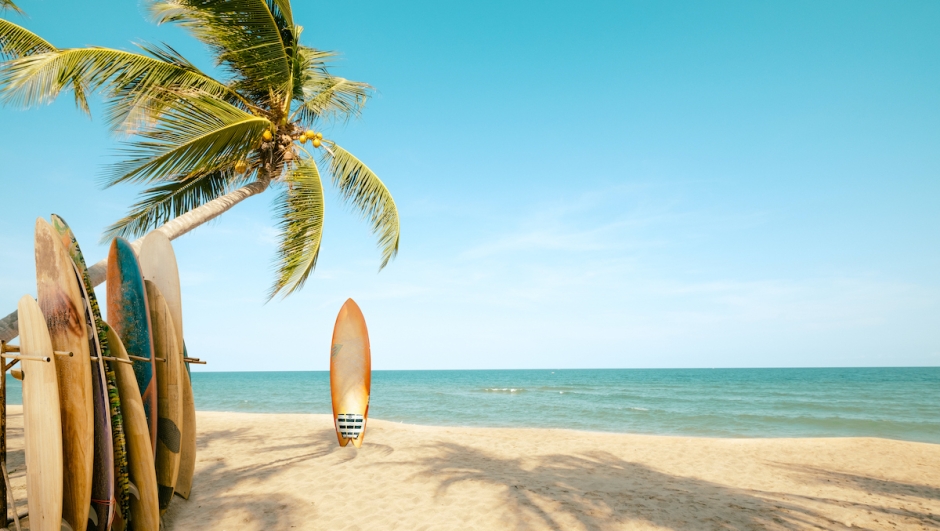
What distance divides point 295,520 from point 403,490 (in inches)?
48.4

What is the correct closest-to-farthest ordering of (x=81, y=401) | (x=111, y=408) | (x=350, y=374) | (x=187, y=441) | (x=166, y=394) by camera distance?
1. (x=81, y=401)
2. (x=111, y=408)
3. (x=166, y=394)
4. (x=187, y=441)
5. (x=350, y=374)

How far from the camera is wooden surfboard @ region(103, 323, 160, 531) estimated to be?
310cm

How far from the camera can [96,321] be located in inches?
115

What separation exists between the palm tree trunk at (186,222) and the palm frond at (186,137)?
41 cm

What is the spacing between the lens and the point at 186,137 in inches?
173

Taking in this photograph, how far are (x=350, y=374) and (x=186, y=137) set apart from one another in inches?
170

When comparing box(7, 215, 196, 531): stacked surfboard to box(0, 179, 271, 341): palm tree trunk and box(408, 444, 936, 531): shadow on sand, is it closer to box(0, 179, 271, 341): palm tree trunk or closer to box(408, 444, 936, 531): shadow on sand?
box(0, 179, 271, 341): palm tree trunk

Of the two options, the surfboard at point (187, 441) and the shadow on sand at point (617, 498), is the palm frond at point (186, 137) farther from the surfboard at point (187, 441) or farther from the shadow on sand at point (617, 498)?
the shadow on sand at point (617, 498)

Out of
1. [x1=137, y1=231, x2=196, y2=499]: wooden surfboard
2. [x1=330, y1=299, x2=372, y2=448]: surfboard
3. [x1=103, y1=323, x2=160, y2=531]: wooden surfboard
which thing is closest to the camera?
[x1=103, y1=323, x2=160, y2=531]: wooden surfboard

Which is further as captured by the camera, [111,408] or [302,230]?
[302,230]

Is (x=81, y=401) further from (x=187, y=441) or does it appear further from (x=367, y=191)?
(x=367, y=191)

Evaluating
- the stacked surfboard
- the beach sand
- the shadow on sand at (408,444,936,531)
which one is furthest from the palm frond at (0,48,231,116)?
the shadow on sand at (408,444,936,531)

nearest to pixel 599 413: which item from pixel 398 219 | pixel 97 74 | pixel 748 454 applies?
pixel 748 454

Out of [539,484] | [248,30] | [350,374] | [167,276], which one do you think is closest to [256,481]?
[167,276]
